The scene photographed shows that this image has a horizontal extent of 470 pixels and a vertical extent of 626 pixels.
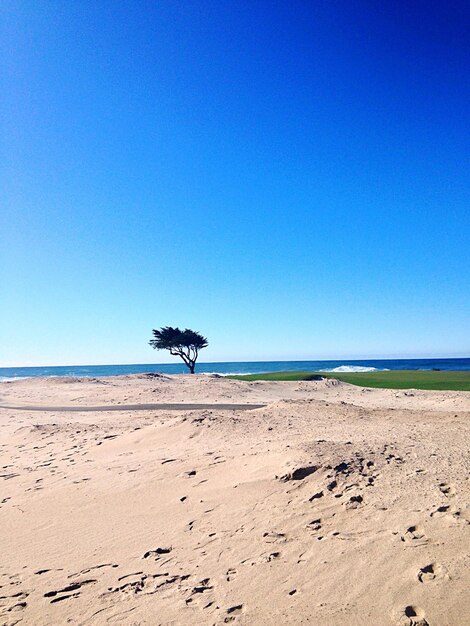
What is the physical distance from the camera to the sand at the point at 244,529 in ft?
12.9

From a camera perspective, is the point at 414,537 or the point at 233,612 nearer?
the point at 233,612

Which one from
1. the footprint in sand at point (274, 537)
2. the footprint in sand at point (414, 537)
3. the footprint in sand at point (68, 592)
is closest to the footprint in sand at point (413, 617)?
the footprint in sand at point (414, 537)

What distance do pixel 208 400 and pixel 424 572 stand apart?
852 inches

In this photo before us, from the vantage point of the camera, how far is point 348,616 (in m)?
3.65

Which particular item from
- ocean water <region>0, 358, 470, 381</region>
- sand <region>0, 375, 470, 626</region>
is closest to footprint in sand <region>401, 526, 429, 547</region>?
sand <region>0, 375, 470, 626</region>

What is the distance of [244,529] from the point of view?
5492mm

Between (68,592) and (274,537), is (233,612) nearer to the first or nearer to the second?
(274,537)

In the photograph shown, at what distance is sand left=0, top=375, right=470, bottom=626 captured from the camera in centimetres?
394

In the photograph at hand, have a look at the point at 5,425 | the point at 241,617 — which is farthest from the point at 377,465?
the point at 5,425

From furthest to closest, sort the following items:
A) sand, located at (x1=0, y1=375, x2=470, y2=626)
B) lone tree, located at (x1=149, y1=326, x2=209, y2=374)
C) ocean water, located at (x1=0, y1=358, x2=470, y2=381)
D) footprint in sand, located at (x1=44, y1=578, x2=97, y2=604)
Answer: ocean water, located at (x1=0, y1=358, x2=470, y2=381) → lone tree, located at (x1=149, y1=326, x2=209, y2=374) → footprint in sand, located at (x1=44, y1=578, x2=97, y2=604) → sand, located at (x1=0, y1=375, x2=470, y2=626)

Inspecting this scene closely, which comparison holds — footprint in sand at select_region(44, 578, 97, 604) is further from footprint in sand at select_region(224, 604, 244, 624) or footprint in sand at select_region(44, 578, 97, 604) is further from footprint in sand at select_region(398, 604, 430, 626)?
footprint in sand at select_region(398, 604, 430, 626)

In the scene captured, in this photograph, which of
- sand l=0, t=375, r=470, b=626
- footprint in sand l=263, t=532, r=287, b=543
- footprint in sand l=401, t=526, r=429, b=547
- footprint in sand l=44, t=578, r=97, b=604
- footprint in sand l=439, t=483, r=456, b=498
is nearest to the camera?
sand l=0, t=375, r=470, b=626

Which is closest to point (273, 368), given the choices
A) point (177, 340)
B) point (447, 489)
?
point (177, 340)

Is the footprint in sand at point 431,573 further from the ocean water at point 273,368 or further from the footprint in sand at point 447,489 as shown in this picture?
the ocean water at point 273,368
